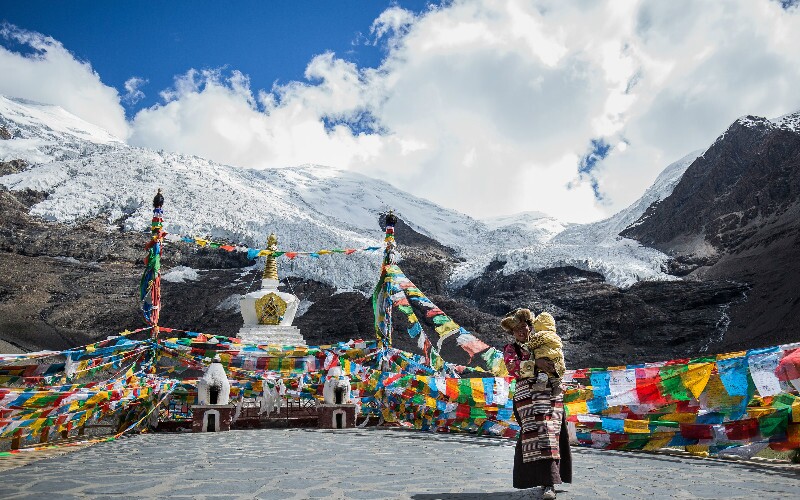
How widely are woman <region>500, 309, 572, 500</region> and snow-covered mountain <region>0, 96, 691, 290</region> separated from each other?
40.7m

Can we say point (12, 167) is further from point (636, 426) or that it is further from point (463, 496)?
point (463, 496)

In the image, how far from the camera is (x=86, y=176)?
5091cm

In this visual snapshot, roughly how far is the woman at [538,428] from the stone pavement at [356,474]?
126 millimetres

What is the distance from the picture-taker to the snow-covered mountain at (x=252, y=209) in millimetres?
46375

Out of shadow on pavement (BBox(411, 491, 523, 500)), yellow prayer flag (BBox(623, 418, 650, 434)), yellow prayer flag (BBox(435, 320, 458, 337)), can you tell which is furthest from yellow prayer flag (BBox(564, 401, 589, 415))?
shadow on pavement (BBox(411, 491, 523, 500))

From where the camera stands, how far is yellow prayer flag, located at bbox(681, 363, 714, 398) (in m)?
5.79

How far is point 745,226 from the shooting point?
47.2 meters

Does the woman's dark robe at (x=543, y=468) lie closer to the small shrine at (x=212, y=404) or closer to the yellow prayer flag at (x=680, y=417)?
the yellow prayer flag at (x=680, y=417)

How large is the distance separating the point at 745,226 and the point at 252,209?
134 feet

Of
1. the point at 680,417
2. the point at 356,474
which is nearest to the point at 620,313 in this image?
the point at 680,417

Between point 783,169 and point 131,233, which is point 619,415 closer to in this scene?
point 131,233

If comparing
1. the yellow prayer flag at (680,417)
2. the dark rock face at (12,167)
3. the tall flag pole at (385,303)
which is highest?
the dark rock face at (12,167)

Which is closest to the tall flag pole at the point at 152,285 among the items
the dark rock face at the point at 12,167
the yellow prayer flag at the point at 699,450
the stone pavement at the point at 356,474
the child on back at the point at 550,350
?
the stone pavement at the point at 356,474

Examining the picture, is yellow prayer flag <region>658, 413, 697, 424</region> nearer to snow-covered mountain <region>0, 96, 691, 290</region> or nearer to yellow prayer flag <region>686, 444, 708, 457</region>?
yellow prayer flag <region>686, 444, 708, 457</region>
